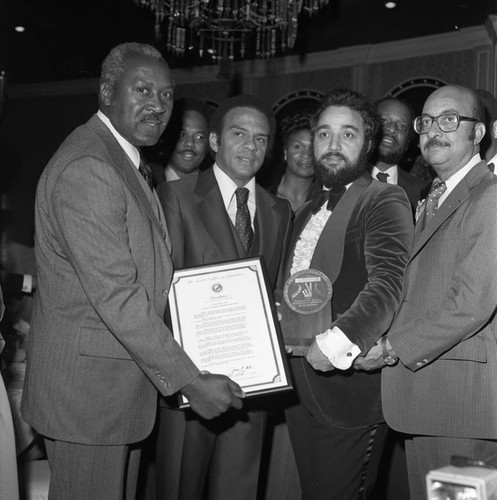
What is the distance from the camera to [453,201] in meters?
2.67

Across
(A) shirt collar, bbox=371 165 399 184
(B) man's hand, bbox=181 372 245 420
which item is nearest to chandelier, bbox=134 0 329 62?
(A) shirt collar, bbox=371 165 399 184

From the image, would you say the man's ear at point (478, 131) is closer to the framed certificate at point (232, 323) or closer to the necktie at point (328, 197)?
the necktie at point (328, 197)

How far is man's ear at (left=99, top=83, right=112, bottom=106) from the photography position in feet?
8.87

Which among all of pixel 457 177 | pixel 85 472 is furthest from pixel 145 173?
pixel 457 177

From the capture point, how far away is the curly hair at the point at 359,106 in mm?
3117

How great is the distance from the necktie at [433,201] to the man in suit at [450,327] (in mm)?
26

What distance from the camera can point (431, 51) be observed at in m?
9.02

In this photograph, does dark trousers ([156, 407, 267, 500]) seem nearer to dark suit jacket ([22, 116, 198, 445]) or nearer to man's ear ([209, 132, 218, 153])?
dark suit jacket ([22, 116, 198, 445])

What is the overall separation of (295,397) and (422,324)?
66 cm

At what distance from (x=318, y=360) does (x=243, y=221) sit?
0.70m

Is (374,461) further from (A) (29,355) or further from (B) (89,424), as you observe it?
(A) (29,355)

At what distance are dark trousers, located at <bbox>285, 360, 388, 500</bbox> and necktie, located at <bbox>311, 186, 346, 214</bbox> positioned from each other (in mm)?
667

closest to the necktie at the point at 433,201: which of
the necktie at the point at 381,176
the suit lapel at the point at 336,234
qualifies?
the suit lapel at the point at 336,234

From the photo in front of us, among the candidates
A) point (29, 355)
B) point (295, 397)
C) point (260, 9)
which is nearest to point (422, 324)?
point (295, 397)
